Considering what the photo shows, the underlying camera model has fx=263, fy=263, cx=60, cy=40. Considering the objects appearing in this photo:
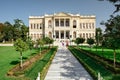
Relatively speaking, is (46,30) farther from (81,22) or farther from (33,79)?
(33,79)

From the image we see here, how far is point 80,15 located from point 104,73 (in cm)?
8031

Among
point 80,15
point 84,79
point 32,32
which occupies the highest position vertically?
point 80,15

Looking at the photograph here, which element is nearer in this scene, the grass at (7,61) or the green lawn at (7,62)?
the green lawn at (7,62)

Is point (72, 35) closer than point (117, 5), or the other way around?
point (117, 5)

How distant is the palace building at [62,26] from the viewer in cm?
9194

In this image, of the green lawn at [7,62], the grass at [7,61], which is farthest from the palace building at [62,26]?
the green lawn at [7,62]

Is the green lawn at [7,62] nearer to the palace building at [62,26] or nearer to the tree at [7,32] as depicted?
the palace building at [62,26]

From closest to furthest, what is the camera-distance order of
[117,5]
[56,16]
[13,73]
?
1. [13,73]
2. [117,5]
3. [56,16]

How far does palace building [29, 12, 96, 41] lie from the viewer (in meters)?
91.9

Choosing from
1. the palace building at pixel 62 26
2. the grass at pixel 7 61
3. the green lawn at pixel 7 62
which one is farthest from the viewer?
the palace building at pixel 62 26

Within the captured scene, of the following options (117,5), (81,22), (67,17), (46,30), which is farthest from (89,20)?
(117,5)

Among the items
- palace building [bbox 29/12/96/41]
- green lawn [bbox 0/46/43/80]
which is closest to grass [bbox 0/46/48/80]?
green lawn [bbox 0/46/43/80]

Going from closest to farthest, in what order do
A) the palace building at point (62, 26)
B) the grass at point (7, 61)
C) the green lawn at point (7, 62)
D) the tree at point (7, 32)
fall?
the green lawn at point (7, 62)
the grass at point (7, 61)
the palace building at point (62, 26)
the tree at point (7, 32)

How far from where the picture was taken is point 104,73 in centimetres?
1788
